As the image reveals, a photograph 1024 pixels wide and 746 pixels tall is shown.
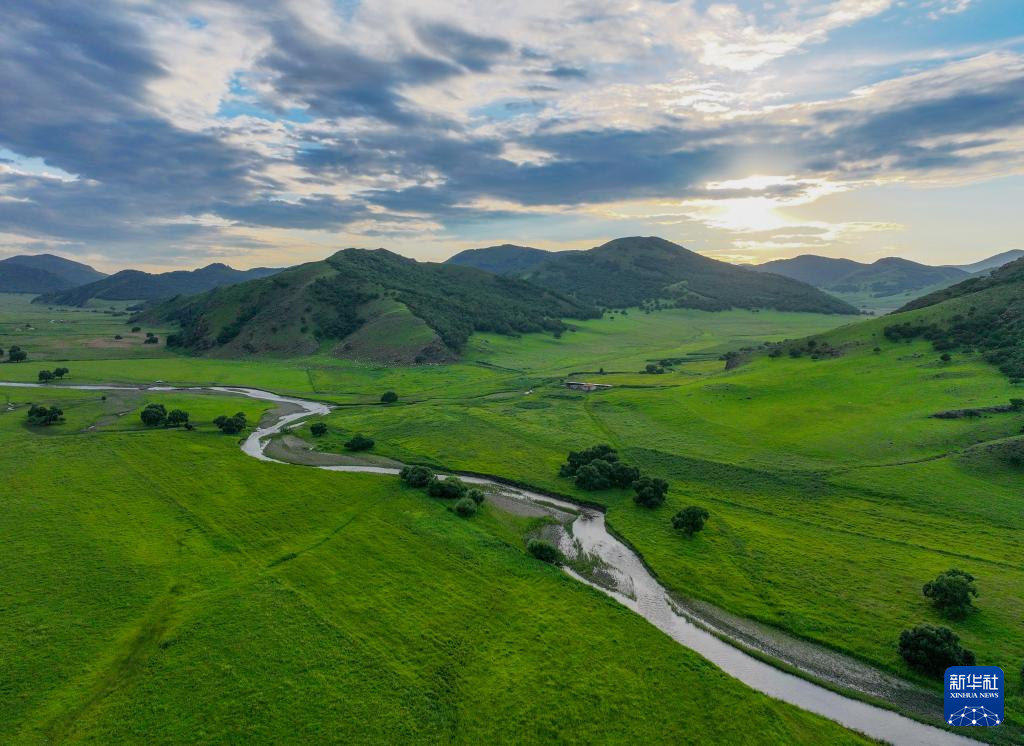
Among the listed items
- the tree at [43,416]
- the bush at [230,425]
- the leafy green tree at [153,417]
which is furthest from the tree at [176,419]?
the tree at [43,416]

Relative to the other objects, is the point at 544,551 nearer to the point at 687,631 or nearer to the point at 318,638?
the point at 687,631

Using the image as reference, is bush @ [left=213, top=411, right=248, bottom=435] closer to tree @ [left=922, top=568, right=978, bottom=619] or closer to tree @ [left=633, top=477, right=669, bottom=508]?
tree @ [left=633, top=477, right=669, bottom=508]

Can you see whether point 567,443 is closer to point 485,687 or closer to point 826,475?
point 826,475

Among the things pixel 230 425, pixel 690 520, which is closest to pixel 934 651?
pixel 690 520

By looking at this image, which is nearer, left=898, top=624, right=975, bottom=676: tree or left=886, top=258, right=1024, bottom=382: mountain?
left=898, top=624, right=975, bottom=676: tree

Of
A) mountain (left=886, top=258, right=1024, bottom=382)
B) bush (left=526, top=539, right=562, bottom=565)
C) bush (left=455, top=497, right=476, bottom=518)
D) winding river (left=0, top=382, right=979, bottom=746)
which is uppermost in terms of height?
mountain (left=886, top=258, right=1024, bottom=382)

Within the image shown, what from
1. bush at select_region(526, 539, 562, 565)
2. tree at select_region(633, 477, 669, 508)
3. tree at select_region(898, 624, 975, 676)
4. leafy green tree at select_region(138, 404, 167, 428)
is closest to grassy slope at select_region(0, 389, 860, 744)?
bush at select_region(526, 539, 562, 565)
